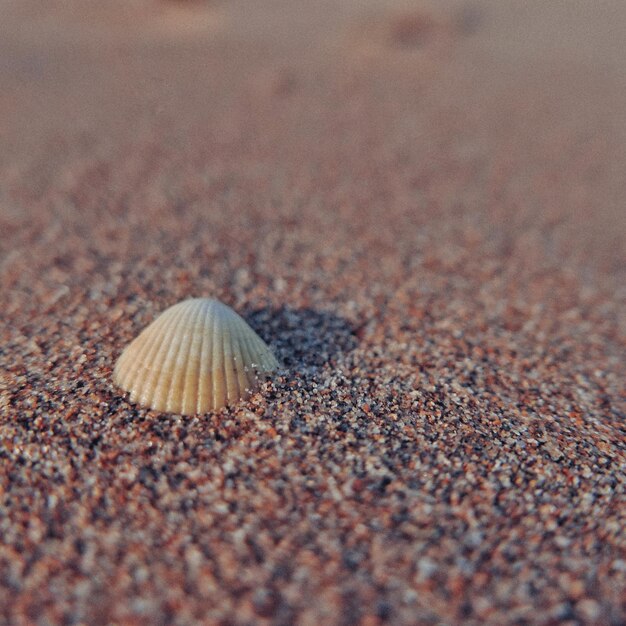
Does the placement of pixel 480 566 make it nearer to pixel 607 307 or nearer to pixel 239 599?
pixel 239 599

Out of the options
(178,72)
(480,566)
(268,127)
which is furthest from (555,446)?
(178,72)

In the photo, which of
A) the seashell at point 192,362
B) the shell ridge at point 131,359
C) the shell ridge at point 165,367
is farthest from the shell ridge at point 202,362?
the shell ridge at point 131,359

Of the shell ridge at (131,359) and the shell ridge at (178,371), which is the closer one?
the shell ridge at (178,371)

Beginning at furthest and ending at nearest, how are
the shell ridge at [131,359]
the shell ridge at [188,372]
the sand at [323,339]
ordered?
the shell ridge at [131,359] < the shell ridge at [188,372] < the sand at [323,339]

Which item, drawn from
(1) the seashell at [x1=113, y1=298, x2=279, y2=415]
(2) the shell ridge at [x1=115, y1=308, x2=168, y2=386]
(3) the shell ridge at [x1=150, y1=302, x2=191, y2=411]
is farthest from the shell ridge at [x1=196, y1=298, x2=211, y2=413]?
(2) the shell ridge at [x1=115, y1=308, x2=168, y2=386]

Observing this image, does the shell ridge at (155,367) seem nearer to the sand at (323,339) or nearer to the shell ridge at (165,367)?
the shell ridge at (165,367)

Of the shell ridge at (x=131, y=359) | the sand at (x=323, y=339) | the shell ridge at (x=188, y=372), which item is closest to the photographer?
the sand at (x=323, y=339)

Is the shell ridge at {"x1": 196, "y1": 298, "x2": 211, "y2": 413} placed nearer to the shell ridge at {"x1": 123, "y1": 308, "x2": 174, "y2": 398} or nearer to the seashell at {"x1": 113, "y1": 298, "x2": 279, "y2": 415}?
the seashell at {"x1": 113, "y1": 298, "x2": 279, "y2": 415}

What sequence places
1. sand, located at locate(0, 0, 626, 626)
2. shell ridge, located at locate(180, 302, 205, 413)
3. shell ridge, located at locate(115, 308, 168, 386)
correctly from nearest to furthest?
sand, located at locate(0, 0, 626, 626)
shell ridge, located at locate(180, 302, 205, 413)
shell ridge, located at locate(115, 308, 168, 386)
